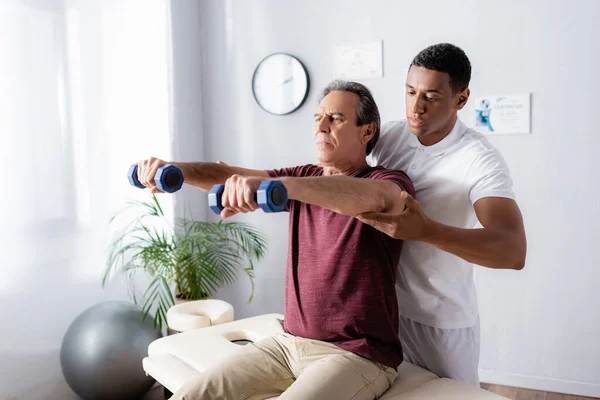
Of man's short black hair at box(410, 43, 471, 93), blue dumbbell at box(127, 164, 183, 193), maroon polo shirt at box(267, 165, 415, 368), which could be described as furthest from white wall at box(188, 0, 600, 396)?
blue dumbbell at box(127, 164, 183, 193)

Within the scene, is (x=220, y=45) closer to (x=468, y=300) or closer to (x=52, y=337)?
(x=52, y=337)

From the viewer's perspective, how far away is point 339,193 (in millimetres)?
1297

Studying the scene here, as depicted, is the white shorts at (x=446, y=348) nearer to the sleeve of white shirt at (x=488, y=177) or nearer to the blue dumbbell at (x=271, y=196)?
the sleeve of white shirt at (x=488, y=177)

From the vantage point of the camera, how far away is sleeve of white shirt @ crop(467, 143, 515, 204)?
5.02 feet

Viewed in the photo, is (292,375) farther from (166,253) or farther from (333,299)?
(166,253)

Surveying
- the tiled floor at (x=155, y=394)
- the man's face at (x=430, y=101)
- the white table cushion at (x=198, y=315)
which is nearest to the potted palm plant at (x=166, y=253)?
the white table cushion at (x=198, y=315)

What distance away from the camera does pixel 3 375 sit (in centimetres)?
246

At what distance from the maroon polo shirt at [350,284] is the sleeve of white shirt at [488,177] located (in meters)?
0.17

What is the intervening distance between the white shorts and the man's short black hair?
72 centimetres

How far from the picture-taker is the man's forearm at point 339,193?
1.25 meters

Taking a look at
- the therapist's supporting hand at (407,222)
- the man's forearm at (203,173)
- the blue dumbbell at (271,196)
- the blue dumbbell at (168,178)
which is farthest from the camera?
the man's forearm at (203,173)

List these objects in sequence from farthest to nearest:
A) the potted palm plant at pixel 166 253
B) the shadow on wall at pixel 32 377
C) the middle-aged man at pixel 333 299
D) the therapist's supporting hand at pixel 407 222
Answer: the potted palm plant at pixel 166 253 → the shadow on wall at pixel 32 377 → the middle-aged man at pixel 333 299 → the therapist's supporting hand at pixel 407 222

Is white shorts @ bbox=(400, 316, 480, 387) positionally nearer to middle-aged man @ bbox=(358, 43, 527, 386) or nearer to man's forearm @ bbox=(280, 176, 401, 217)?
middle-aged man @ bbox=(358, 43, 527, 386)

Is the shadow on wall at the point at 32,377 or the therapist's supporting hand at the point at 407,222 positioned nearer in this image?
the therapist's supporting hand at the point at 407,222
